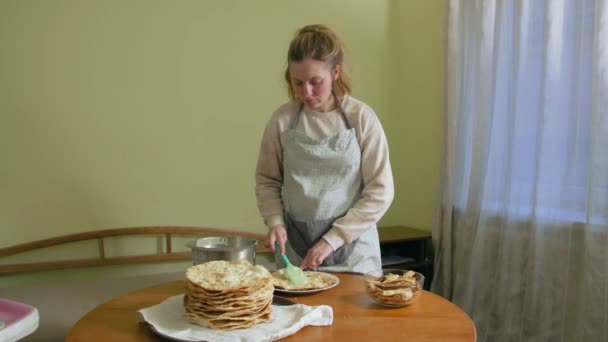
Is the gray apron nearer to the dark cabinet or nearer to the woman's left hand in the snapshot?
the woman's left hand

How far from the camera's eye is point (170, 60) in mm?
2611

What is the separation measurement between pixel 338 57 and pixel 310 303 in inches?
30.0

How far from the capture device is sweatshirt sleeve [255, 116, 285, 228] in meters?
1.69

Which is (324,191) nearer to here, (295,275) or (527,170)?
(295,275)

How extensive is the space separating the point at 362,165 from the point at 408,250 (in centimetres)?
156

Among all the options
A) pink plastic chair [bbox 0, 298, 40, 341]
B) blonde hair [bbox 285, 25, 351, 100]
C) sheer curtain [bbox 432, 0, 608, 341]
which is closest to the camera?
pink plastic chair [bbox 0, 298, 40, 341]

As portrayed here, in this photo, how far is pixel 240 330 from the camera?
106cm

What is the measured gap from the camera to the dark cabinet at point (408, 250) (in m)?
2.92

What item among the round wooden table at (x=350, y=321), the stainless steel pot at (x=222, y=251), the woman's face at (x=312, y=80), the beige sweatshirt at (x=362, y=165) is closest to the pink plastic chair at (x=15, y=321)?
the round wooden table at (x=350, y=321)

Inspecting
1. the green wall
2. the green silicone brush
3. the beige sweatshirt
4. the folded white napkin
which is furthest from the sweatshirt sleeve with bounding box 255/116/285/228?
the green wall

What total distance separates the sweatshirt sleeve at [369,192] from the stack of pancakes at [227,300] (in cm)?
44

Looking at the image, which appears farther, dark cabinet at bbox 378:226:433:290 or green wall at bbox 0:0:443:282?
dark cabinet at bbox 378:226:433:290

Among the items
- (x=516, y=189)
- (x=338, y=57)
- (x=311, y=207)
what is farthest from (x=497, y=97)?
(x=311, y=207)

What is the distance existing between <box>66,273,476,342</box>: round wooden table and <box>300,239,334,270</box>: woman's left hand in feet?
0.36
